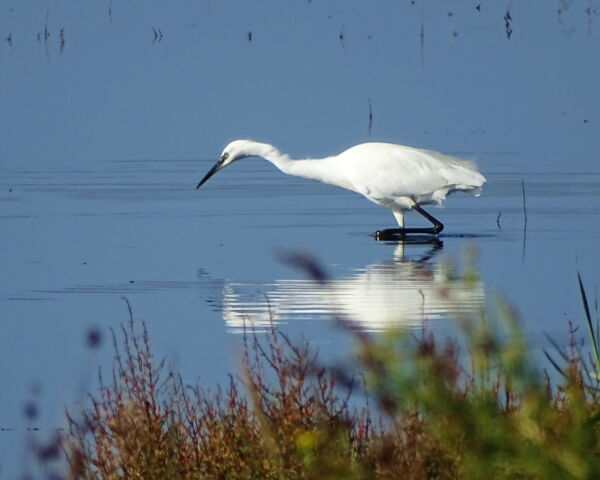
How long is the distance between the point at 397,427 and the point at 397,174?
30.9ft

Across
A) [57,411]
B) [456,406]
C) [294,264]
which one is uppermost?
[294,264]

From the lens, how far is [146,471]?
523cm

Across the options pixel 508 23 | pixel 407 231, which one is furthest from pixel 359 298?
pixel 508 23

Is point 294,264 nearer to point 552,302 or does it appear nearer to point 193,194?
point 552,302

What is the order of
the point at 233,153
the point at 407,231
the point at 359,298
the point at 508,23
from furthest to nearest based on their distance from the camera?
the point at 508,23 → the point at 233,153 → the point at 407,231 → the point at 359,298

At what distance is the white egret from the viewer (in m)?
13.7

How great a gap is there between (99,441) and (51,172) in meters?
11.5

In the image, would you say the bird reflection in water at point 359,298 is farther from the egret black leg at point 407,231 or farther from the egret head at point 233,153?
the egret head at point 233,153

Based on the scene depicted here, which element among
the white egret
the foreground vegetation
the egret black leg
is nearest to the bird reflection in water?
the egret black leg

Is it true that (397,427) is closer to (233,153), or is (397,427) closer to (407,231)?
(407,231)

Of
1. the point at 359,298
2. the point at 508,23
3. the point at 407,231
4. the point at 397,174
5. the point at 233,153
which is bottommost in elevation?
the point at 359,298

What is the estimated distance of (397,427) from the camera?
4430 millimetres

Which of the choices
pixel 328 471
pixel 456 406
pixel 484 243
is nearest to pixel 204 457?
pixel 328 471

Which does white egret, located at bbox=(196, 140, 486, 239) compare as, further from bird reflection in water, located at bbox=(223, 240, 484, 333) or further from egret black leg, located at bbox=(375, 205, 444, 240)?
bird reflection in water, located at bbox=(223, 240, 484, 333)
